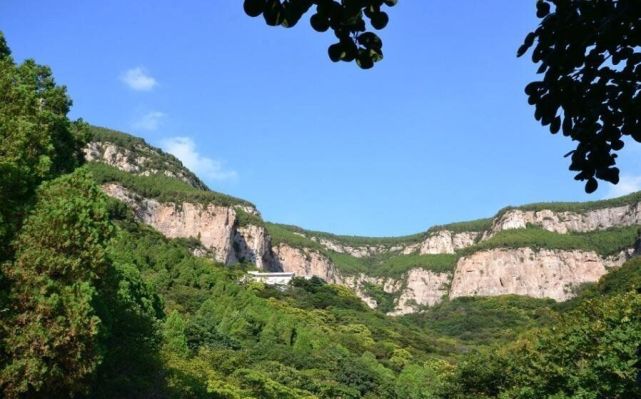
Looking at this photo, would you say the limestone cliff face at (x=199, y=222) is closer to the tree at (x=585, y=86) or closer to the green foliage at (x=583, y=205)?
the green foliage at (x=583, y=205)

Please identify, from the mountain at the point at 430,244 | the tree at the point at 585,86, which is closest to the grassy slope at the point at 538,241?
the mountain at the point at 430,244

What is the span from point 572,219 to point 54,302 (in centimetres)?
16201

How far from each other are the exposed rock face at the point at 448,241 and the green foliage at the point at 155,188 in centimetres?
8800

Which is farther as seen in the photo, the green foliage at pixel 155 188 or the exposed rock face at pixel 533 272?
the exposed rock face at pixel 533 272

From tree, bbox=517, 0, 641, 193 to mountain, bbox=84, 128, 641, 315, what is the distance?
346ft

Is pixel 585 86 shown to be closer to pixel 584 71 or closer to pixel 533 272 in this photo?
pixel 584 71

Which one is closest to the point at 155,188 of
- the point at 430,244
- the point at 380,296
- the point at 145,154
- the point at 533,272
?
the point at 145,154

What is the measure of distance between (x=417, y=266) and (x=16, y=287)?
164 metres

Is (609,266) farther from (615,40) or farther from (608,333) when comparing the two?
(615,40)

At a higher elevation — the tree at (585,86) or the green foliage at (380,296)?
the green foliage at (380,296)

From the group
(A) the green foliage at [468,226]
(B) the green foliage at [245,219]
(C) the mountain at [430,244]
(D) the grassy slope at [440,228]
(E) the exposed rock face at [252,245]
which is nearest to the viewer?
(C) the mountain at [430,244]

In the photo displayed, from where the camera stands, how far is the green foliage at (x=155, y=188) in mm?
106625

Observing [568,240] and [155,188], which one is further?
[568,240]

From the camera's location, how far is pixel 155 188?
11462 centimetres
